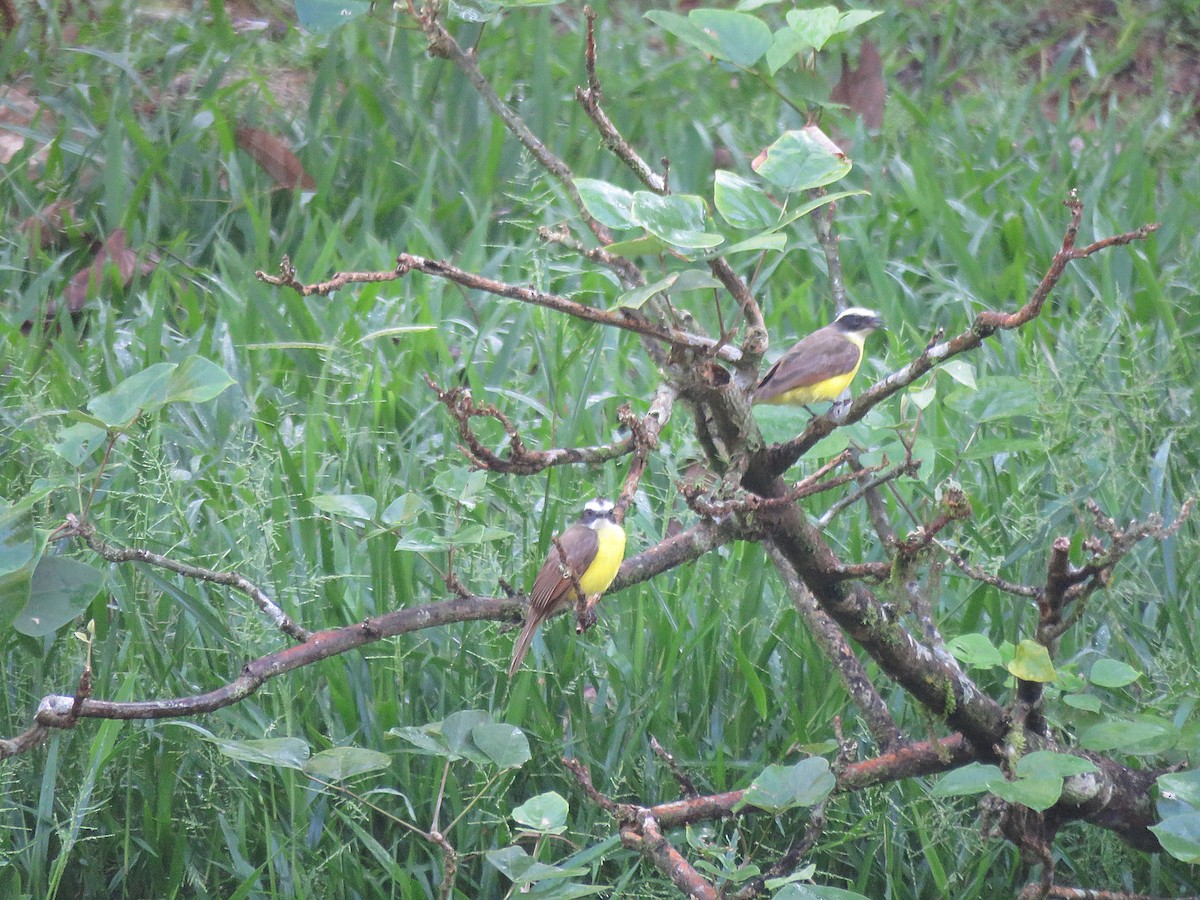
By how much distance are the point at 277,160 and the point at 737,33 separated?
3594 millimetres

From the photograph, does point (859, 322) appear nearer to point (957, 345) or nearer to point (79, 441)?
point (957, 345)

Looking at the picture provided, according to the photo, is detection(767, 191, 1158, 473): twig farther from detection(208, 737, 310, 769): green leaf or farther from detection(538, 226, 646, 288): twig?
detection(208, 737, 310, 769): green leaf

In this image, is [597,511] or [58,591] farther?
[597,511]

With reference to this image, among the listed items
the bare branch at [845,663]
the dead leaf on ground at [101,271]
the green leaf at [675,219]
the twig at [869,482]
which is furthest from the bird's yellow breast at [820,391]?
the dead leaf on ground at [101,271]

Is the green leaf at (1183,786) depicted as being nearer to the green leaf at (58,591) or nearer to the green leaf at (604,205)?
the green leaf at (604,205)

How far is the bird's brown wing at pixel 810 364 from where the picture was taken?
12.3 feet

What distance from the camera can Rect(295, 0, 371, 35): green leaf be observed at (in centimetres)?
215

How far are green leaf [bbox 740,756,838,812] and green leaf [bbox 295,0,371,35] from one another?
4.74 ft

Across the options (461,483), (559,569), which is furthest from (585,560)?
(461,483)

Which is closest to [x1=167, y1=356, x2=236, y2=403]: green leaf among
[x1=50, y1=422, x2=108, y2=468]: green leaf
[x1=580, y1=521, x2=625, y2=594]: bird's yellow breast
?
[x1=50, y1=422, x2=108, y2=468]: green leaf

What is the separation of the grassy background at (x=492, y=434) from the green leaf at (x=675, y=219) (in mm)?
636

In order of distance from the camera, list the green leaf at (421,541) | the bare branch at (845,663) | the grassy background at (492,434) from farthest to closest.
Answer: the grassy background at (492,434)
the bare branch at (845,663)
the green leaf at (421,541)

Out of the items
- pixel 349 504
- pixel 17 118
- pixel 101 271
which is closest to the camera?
pixel 349 504

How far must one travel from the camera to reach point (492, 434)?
169 inches
